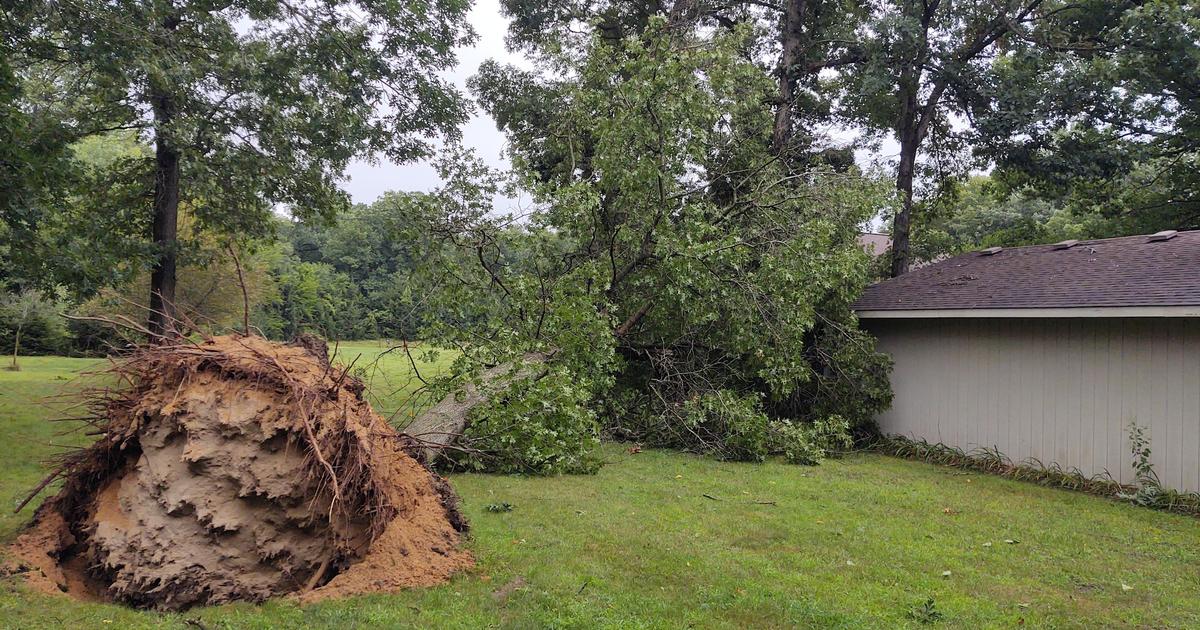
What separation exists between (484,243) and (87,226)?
652cm

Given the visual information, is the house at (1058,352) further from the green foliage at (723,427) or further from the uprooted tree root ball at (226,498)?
the uprooted tree root ball at (226,498)

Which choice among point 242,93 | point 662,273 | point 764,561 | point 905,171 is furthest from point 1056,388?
point 242,93

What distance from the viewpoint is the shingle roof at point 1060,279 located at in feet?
27.1

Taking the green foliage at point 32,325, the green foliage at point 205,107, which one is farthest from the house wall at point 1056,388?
the green foliage at point 32,325

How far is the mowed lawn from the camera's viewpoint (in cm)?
425

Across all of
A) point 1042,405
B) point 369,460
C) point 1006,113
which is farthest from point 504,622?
point 1006,113

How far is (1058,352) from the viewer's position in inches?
360

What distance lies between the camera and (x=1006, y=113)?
14.0 m

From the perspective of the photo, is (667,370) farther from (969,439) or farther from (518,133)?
(518,133)

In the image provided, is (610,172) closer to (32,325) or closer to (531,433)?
(531,433)

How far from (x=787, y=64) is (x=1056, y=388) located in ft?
27.1

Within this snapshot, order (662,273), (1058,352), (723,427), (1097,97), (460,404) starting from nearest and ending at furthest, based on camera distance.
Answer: (460,404) → (1058,352) → (723,427) → (662,273) → (1097,97)

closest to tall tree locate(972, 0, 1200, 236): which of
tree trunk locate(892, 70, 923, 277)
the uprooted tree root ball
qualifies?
tree trunk locate(892, 70, 923, 277)

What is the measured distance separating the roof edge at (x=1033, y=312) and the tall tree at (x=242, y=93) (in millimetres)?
8803
